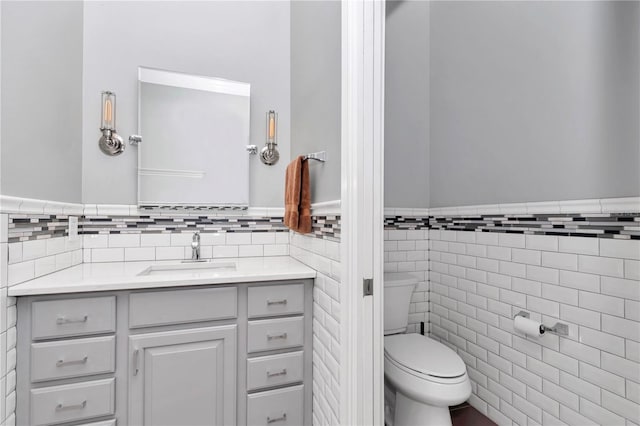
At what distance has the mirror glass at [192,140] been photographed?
72.2 inches

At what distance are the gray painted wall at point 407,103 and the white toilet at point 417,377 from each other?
67 cm

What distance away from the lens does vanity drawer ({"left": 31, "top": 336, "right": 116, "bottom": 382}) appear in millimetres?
Result: 1224

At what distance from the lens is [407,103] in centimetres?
215

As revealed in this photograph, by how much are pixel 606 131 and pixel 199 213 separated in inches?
78.6

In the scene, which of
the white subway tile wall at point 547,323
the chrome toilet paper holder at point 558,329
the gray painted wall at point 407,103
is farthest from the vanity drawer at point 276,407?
the gray painted wall at point 407,103

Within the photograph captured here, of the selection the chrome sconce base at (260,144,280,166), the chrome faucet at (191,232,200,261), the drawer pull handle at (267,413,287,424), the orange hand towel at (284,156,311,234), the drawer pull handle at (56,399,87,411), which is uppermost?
the chrome sconce base at (260,144,280,166)

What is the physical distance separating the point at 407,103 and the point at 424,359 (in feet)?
5.22

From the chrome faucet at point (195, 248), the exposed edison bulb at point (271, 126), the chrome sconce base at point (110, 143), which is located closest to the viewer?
the chrome sconce base at point (110, 143)

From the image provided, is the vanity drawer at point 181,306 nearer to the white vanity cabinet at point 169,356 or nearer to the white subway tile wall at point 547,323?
the white vanity cabinet at point 169,356

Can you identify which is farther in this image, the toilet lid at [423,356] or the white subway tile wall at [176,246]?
the white subway tile wall at [176,246]

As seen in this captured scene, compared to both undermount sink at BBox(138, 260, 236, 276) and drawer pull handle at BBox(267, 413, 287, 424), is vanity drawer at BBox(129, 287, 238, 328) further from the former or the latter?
drawer pull handle at BBox(267, 413, 287, 424)

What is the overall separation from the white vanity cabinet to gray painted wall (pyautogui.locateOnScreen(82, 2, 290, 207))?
74 cm

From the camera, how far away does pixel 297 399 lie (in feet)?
5.06

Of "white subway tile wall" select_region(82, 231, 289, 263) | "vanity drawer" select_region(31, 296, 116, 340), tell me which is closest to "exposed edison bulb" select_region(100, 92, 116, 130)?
"white subway tile wall" select_region(82, 231, 289, 263)
